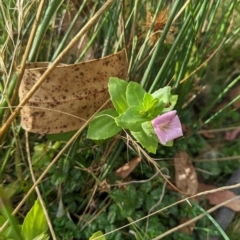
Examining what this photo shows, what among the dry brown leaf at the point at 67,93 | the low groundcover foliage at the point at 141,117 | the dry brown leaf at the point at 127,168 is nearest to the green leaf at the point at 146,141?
the low groundcover foliage at the point at 141,117

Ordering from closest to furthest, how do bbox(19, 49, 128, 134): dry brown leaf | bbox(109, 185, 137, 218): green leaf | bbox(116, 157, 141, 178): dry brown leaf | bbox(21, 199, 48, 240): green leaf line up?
bbox(21, 199, 48, 240): green leaf < bbox(19, 49, 128, 134): dry brown leaf < bbox(109, 185, 137, 218): green leaf < bbox(116, 157, 141, 178): dry brown leaf

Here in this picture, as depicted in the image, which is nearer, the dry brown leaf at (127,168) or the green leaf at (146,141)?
the green leaf at (146,141)

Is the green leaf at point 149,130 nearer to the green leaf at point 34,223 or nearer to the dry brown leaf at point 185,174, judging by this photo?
the green leaf at point 34,223

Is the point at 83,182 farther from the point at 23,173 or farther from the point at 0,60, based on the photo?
the point at 0,60

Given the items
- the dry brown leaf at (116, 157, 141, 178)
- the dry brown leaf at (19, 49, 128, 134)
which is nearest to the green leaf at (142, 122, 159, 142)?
the dry brown leaf at (19, 49, 128, 134)

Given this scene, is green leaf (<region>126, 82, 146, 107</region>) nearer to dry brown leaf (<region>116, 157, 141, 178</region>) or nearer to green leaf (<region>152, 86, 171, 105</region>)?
green leaf (<region>152, 86, 171, 105</region>)

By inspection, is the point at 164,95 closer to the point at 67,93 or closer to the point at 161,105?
the point at 161,105

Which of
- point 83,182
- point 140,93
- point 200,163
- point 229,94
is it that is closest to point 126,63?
point 140,93

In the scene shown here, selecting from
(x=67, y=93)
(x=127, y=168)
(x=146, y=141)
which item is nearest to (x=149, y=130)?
(x=146, y=141)
